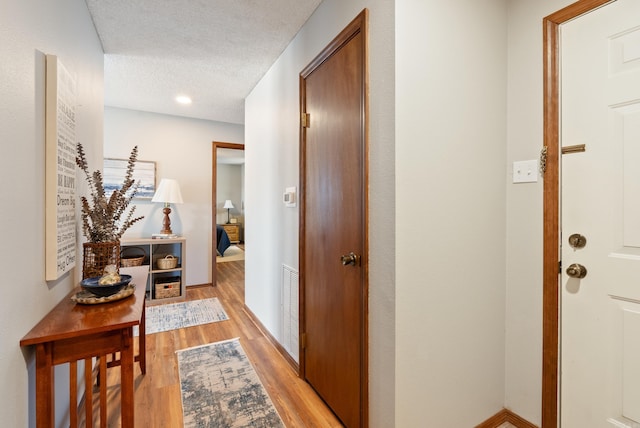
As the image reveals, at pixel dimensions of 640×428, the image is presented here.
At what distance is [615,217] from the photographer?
4.08ft

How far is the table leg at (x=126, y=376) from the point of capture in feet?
4.05

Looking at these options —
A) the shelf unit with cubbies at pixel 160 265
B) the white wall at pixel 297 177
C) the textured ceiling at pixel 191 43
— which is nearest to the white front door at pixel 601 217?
the white wall at pixel 297 177

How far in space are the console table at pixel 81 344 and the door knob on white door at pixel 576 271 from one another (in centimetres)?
193

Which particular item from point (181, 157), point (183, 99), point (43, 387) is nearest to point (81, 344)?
point (43, 387)

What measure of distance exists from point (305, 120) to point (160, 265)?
9.71 ft

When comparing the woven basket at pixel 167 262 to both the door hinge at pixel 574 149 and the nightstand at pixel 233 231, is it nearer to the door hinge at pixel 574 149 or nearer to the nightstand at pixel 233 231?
the door hinge at pixel 574 149

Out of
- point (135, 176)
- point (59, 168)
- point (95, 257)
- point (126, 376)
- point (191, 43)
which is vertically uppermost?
point (191, 43)

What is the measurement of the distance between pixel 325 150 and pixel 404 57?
0.67 metres

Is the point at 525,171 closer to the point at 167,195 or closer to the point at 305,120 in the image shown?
the point at 305,120

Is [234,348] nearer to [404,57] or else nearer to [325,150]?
[325,150]

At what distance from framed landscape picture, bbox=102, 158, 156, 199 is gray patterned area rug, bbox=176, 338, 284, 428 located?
241 centimetres

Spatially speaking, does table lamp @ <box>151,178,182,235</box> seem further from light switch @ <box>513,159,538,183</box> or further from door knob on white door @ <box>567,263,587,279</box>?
door knob on white door @ <box>567,263,587,279</box>

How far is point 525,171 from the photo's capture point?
150 cm

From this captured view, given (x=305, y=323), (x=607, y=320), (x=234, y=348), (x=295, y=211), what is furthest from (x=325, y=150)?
(x=234, y=348)
